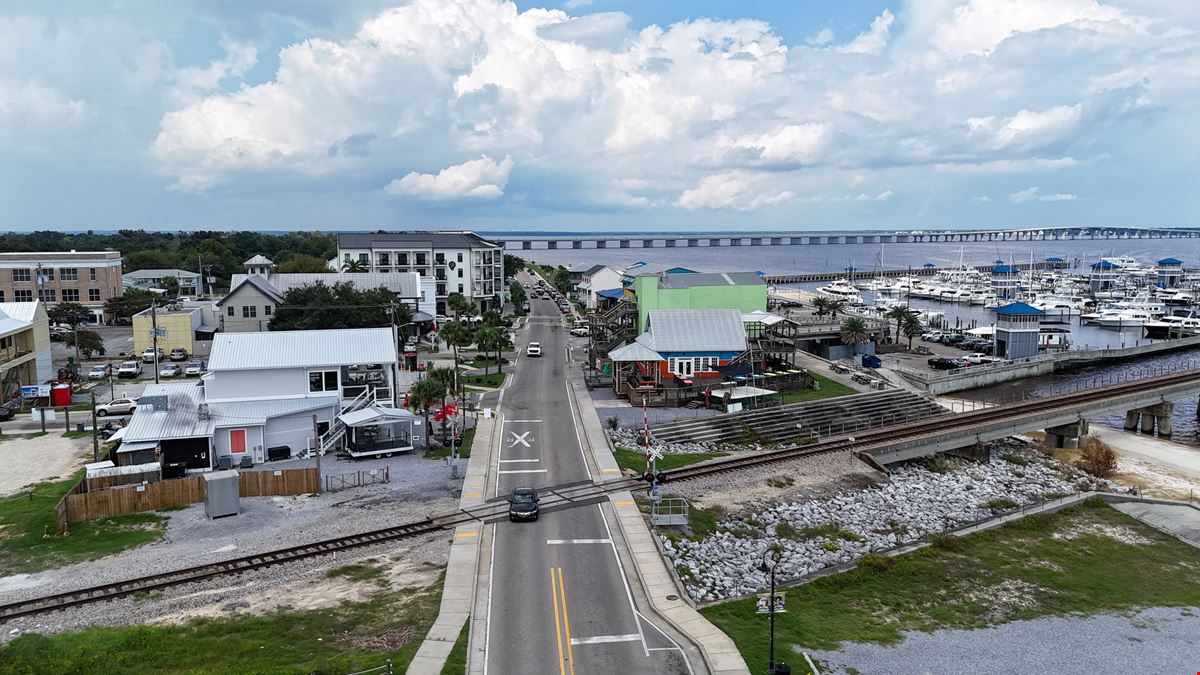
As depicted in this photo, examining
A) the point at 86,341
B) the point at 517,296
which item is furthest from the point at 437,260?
the point at 86,341

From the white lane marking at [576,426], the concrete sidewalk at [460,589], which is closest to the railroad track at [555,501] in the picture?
the concrete sidewalk at [460,589]

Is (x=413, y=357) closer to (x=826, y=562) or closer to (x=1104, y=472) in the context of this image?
(x=826, y=562)

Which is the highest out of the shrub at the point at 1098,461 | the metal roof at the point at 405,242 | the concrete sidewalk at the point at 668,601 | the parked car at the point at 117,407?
the metal roof at the point at 405,242

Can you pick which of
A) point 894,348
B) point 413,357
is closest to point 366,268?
point 413,357

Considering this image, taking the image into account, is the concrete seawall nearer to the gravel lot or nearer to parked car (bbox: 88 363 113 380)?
the gravel lot

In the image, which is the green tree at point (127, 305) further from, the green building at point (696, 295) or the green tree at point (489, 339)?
the green building at point (696, 295)

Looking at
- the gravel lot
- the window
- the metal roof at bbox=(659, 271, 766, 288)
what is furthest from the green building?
the gravel lot

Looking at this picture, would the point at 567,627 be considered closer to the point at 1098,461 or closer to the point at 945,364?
the point at 1098,461
